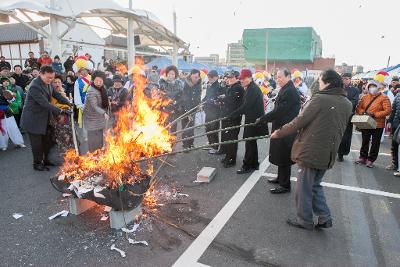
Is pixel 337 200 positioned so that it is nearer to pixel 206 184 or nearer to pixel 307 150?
pixel 307 150

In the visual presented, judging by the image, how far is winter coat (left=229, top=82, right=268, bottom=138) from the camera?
6.43 meters

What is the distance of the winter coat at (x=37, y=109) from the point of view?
19.9ft

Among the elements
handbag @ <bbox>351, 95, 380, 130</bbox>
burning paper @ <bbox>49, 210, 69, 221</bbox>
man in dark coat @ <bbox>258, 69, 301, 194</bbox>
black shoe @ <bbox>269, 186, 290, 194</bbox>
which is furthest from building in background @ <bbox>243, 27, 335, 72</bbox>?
burning paper @ <bbox>49, 210, 69, 221</bbox>

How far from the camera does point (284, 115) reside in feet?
17.8

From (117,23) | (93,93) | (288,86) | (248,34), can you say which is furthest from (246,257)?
(248,34)

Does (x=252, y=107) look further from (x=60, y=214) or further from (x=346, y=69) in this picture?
(x=346, y=69)

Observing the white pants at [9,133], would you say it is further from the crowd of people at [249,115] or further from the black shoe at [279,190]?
the black shoe at [279,190]

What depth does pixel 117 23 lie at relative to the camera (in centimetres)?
1523

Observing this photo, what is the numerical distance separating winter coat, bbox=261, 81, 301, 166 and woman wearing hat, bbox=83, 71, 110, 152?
327 centimetres

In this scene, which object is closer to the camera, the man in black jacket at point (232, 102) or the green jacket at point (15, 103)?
the man in black jacket at point (232, 102)

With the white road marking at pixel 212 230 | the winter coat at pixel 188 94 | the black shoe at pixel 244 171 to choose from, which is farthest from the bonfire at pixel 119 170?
the winter coat at pixel 188 94

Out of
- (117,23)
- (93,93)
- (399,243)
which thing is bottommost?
(399,243)

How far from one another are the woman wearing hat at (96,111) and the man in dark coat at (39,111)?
0.62 m

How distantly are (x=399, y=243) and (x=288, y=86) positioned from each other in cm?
287
